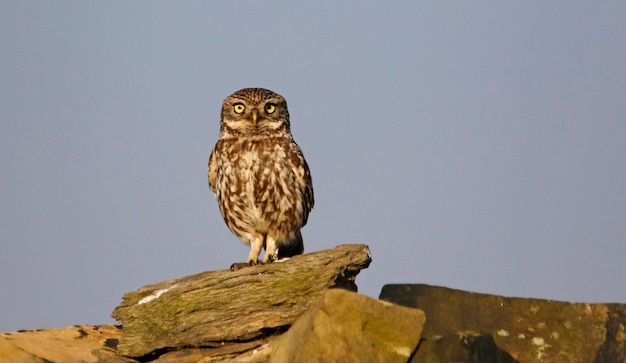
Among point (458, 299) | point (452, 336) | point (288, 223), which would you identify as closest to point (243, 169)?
point (288, 223)

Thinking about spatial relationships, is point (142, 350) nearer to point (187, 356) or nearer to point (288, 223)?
point (187, 356)

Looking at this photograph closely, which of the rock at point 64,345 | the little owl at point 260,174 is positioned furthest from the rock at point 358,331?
the little owl at point 260,174

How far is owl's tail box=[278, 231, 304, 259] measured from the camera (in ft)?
40.5

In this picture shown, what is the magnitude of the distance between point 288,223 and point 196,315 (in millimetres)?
2123

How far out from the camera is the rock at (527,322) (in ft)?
31.0

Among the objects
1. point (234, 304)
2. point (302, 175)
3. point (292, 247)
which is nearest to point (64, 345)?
point (234, 304)

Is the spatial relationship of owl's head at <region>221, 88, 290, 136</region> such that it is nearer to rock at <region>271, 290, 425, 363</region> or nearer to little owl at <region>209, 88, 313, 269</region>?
little owl at <region>209, 88, 313, 269</region>

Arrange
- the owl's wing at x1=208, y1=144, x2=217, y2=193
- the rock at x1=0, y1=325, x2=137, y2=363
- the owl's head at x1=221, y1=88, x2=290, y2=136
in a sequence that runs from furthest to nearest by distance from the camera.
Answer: the owl's wing at x1=208, y1=144, x2=217, y2=193 → the owl's head at x1=221, y1=88, x2=290, y2=136 → the rock at x1=0, y1=325, x2=137, y2=363

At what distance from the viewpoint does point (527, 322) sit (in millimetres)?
9695

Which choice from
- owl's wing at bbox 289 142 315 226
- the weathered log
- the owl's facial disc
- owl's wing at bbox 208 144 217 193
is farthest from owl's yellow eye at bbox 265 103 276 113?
the weathered log

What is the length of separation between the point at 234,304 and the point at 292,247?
2417 millimetres

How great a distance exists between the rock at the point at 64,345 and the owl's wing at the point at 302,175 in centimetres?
289

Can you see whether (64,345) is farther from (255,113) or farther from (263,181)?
(255,113)

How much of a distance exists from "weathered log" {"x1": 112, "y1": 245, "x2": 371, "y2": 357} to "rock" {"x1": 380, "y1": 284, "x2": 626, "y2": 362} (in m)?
0.69
